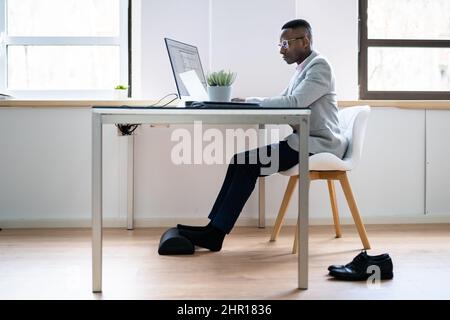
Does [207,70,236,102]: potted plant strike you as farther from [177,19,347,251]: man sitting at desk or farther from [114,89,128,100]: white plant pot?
[114,89,128,100]: white plant pot

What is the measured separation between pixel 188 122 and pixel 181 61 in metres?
0.67

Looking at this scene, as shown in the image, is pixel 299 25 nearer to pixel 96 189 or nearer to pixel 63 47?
pixel 96 189

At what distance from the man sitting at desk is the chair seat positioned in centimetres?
4

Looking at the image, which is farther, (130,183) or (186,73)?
(130,183)

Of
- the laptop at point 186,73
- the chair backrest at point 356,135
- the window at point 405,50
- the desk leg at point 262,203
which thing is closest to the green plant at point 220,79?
the laptop at point 186,73

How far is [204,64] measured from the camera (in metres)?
3.38

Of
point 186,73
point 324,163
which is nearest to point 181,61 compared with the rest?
point 186,73

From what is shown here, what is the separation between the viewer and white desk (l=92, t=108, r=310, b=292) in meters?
1.93

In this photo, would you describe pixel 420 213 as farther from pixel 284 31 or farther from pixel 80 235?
pixel 80 235

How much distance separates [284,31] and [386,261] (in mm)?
1288

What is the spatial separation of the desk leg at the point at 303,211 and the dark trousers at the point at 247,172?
0.49m

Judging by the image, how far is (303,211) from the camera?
200 cm

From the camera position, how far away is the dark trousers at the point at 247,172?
244 cm

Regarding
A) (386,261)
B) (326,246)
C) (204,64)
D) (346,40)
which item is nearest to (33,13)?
(204,64)
